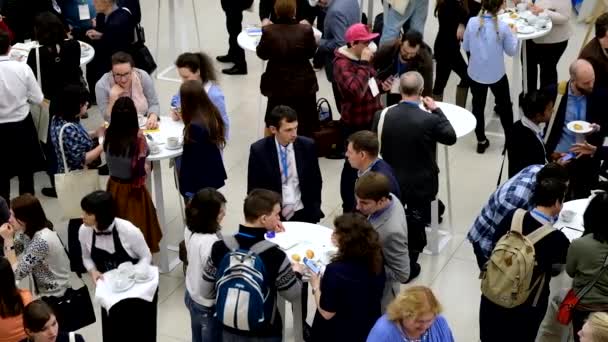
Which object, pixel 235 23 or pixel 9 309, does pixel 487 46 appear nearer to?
pixel 235 23

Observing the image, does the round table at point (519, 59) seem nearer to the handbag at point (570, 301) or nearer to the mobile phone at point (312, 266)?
the handbag at point (570, 301)

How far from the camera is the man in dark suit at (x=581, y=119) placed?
5.56m

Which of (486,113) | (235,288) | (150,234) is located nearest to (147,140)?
(150,234)

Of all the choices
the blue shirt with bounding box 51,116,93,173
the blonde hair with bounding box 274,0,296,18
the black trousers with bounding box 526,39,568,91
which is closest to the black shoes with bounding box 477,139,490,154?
the black trousers with bounding box 526,39,568,91

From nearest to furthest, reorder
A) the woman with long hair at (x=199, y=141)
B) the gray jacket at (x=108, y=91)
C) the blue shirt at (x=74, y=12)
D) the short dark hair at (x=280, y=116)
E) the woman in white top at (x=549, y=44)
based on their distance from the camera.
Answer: the short dark hair at (x=280, y=116) → the woman with long hair at (x=199, y=141) → the gray jacket at (x=108, y=91) → the woman in white top at (x=549, y=44) → the blue shirt at (x=74, y=12)

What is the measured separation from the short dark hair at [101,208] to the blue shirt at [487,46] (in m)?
3.61

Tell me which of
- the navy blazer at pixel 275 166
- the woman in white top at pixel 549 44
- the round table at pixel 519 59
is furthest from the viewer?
the woman in white top at pixel 549 44

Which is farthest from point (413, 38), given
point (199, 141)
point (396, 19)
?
point (199, 141)

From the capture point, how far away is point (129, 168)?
526 cm

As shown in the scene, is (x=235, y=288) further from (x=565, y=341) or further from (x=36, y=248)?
(x=565, y=341)

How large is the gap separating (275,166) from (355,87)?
1.29m

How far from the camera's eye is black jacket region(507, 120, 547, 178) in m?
5.25

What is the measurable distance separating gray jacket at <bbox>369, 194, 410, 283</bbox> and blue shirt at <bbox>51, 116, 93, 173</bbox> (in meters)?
2.06

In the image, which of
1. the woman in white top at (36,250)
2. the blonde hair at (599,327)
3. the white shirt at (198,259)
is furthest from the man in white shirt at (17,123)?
the blonde hair at (599,327)
